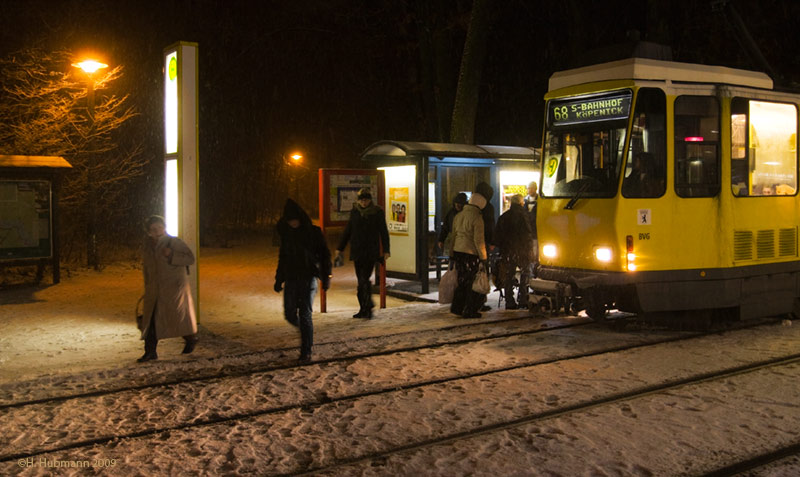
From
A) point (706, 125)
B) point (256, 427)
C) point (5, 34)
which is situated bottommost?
point (256, 427)

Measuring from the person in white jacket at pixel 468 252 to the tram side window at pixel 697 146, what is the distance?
279 cm

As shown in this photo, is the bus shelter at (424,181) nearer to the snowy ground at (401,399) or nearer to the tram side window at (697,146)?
the snowy ground at (401,399)

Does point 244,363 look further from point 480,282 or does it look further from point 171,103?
point 171,103

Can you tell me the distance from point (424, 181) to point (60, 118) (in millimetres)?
8983

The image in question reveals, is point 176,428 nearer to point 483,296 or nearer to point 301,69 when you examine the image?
point 483,296

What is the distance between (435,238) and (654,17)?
9.87 metres

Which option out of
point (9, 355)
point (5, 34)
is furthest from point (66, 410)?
point (5, 34)

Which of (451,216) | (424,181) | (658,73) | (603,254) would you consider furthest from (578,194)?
(424,181)

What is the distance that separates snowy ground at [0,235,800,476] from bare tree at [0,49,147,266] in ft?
23.8

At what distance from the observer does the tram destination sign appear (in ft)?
30.9

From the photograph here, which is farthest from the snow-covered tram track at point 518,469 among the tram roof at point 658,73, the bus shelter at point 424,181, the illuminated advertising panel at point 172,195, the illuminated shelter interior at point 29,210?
Result: the illuminated shelter interior at point 29,210

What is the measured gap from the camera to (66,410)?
6.69 meters

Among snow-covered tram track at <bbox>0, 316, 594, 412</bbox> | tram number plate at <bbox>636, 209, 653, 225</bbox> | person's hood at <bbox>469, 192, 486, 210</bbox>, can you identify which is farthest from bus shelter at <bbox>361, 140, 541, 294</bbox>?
tram number plate at <bbox>636, 209, 653, 225</bbox>

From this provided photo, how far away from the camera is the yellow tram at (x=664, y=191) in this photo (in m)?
9.40
